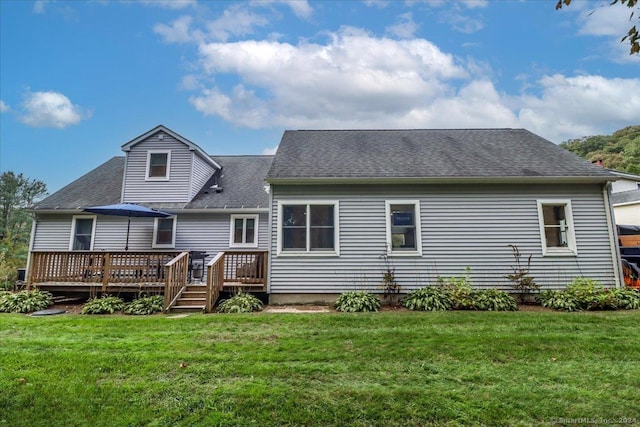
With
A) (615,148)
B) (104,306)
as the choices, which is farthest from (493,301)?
(615,148)

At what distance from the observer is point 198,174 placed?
12.6 m

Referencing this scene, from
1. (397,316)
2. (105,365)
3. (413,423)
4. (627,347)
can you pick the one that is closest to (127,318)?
(105,365)

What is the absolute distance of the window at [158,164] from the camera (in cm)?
1216

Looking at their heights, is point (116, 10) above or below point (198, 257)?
above

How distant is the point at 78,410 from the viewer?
9.82ft

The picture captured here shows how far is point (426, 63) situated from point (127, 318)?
1713cm

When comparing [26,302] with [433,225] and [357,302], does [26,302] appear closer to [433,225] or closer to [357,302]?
[357,302]

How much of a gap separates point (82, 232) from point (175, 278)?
6.62m

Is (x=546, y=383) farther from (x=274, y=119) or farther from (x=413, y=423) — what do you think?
(x=274, y=119)

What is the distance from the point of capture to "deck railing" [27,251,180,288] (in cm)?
867

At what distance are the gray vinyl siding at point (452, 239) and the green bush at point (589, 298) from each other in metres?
0.48

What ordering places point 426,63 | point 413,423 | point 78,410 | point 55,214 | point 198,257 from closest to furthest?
point 413,423
point 78,410
point 198,257
point 55,214
point 426,63

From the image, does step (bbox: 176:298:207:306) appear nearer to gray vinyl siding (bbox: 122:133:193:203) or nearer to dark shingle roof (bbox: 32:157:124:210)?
gray vinyl siding (bbox: 122:133:193:203)

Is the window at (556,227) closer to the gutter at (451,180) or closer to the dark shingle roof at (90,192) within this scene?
the gutter at (451,180)
